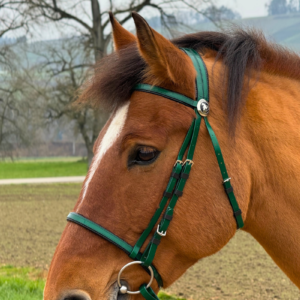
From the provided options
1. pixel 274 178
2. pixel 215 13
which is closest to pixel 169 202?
pixel 274 178

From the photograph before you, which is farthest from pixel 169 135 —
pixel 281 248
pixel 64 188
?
pixel 64 188

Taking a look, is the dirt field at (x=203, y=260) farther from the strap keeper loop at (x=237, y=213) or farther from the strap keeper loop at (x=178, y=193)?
the strap keeper loop at (x=178, y=193)

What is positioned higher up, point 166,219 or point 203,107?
point 203,107

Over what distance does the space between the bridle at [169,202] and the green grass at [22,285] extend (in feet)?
8.83

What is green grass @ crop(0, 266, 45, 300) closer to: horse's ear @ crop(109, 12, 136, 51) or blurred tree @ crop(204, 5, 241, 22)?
horse's ear @ crop(109, 12, 136, 51)

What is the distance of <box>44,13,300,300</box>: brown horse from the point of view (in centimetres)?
173

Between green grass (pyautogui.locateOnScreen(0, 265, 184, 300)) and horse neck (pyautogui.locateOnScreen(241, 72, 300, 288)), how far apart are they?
2.71 m

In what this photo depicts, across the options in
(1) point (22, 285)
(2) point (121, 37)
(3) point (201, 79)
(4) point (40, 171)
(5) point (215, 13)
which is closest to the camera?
(3) point (201, 79)

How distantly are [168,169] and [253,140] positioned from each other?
0.48m

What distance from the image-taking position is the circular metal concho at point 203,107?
1.85m

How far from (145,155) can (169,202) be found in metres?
0.25

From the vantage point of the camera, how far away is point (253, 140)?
1.92m

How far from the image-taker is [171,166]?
1.80m

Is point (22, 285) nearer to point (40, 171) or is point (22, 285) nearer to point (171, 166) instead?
point (171, 166)
